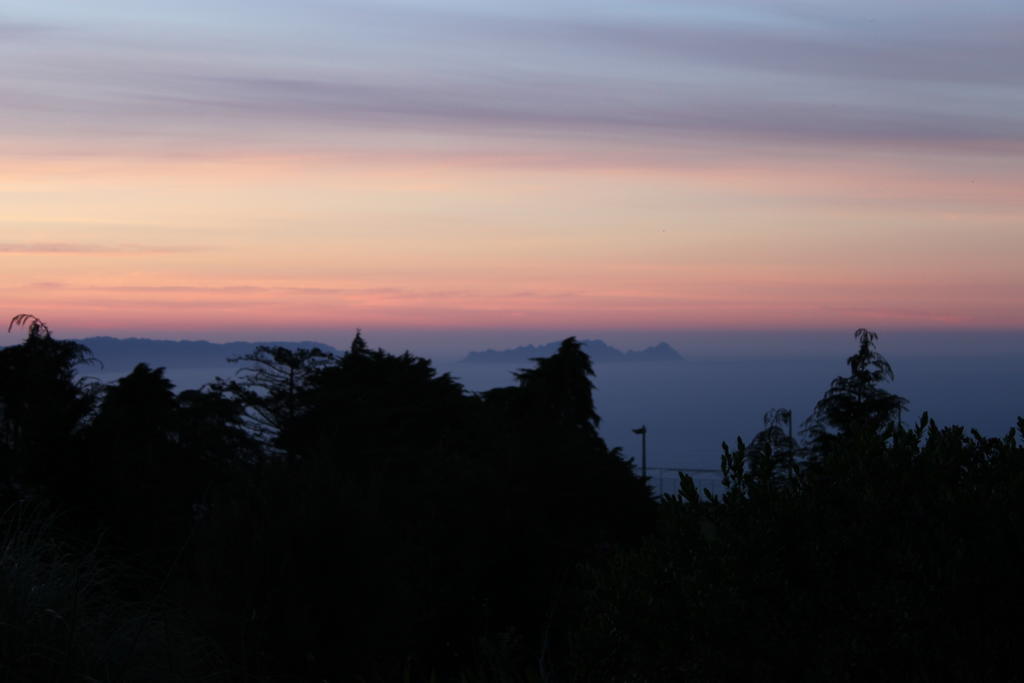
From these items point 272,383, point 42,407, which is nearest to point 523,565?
point 42,407

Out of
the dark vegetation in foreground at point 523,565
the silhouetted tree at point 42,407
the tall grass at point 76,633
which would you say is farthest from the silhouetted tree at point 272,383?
the tall grass at point 76,633

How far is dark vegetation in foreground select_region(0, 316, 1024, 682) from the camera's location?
4066 millimetres

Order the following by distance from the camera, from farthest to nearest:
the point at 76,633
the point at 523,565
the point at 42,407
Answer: the point at 42,407
the point at 523,565
the point at 76,633

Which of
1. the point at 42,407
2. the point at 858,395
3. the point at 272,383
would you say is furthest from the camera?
the point at 272,383

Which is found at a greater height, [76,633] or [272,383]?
[76,633]

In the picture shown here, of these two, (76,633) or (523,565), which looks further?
(523,565)

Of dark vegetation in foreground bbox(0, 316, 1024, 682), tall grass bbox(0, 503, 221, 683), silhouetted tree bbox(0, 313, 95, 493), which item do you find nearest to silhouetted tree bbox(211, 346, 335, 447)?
silhouetted tree bbox(0, 313, 95, 493)

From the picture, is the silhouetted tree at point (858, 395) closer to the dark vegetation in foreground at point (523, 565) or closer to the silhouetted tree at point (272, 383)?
the dark vegetation in foreground at point (523, 565)

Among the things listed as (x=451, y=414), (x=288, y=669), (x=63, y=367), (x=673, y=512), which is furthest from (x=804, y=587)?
(x=451, y=414)

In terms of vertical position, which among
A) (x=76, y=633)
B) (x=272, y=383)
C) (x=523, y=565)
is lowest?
(x=523, y=565)

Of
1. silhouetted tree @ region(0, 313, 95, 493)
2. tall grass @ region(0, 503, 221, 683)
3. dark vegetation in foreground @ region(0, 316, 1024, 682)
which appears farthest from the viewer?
silhouetted tree @ region(0, 313, 95, 493)

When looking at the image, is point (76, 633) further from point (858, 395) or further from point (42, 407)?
point (858, 395)

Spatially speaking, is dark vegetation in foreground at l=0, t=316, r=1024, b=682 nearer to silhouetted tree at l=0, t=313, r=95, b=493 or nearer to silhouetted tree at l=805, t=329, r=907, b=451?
silhouetted tree at l=0, t=313, r=95, b=493

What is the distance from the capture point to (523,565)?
17.5m
